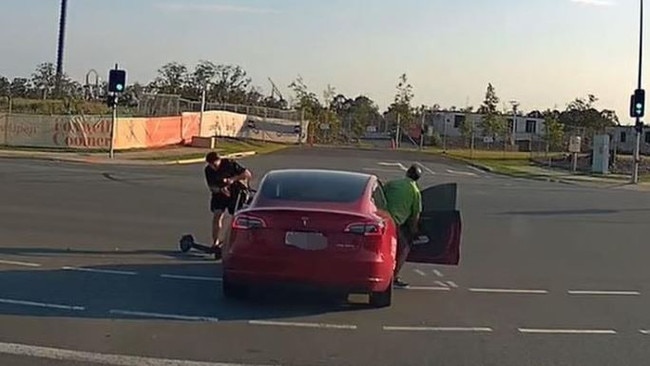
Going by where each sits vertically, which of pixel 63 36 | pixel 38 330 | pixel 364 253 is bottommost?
pixel 38 330

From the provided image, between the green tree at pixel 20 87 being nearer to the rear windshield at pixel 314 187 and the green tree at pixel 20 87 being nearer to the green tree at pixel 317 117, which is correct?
the green tree at pixel 317 117

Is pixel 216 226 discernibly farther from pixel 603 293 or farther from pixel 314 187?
pixel 603 293

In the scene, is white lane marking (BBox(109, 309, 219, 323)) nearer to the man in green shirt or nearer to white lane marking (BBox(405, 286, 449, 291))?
the man in green shirt

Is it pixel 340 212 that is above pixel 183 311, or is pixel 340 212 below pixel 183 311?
→ above

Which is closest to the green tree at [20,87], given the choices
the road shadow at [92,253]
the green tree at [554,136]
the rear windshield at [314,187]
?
the green tree at [554,136]

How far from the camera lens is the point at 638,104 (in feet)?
158

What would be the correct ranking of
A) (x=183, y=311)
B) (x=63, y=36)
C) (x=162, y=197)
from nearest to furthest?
(x=183, y=311), (x=162, y=197), (x=63, y=36)

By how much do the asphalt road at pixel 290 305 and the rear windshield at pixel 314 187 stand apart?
1.08 m

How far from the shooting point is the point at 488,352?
869 centimetres

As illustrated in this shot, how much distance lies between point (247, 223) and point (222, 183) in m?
4.23

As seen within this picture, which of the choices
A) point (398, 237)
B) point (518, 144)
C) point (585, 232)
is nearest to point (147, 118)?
point (585, 232)

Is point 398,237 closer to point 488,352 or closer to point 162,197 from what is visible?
point 488,352

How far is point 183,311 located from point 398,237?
2890 millimetres

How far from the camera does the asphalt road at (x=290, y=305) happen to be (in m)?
8.42
